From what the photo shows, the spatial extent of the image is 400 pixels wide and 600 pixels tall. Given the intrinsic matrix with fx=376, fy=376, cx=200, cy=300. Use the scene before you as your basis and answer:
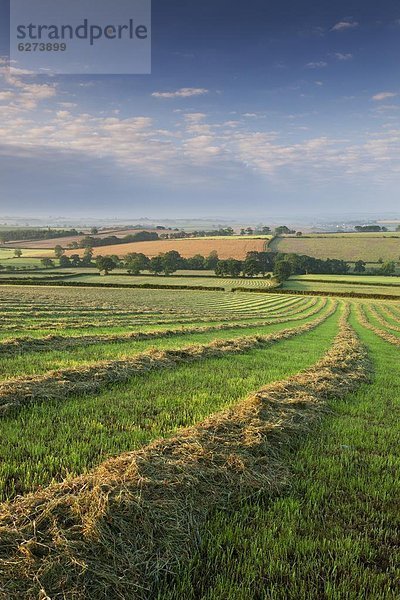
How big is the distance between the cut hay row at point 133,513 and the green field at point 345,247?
382 feet

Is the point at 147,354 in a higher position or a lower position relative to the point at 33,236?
lower

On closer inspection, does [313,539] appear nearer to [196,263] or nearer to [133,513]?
[133,513]

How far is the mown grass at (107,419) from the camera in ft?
16.1

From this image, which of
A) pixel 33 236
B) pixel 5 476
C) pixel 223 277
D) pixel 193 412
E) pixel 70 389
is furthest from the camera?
pixel 33 236

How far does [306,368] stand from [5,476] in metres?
9.90

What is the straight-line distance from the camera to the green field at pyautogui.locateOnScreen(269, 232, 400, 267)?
385ft

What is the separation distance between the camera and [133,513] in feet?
12.7

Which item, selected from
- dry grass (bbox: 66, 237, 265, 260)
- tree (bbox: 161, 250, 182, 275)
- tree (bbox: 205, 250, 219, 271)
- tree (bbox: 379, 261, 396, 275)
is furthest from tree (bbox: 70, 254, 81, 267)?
tree (bbox: 379, 261, 396, 275)

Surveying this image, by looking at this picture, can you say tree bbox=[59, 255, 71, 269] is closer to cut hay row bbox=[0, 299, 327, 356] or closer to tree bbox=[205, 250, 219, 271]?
tree bbox=[205, 250, 219, 271]

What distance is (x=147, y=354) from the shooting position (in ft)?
39.6

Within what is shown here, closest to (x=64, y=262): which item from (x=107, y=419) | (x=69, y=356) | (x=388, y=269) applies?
(x=388, y=269)

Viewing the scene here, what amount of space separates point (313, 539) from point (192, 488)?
4.70 ft

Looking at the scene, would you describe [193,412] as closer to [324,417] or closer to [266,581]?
[324,417]

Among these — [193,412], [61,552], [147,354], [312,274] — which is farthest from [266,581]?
[312,274]
